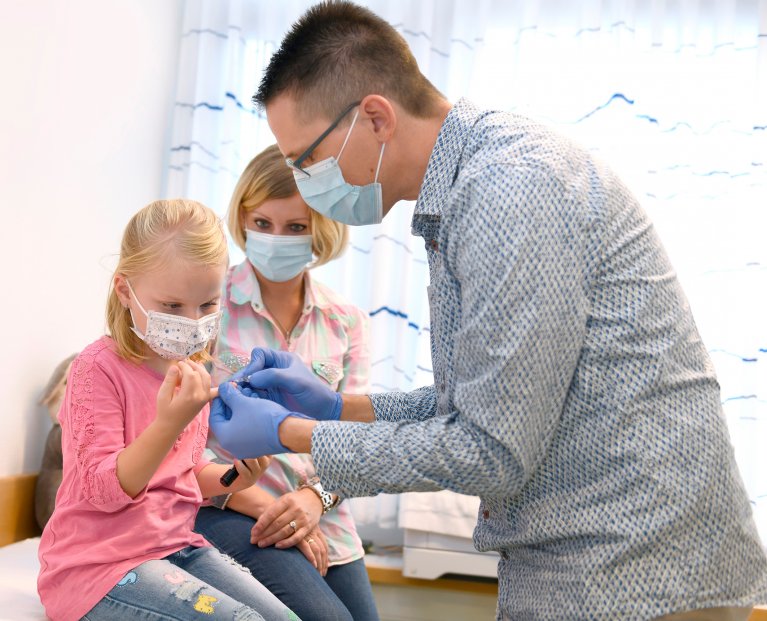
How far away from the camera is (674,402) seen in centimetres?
109

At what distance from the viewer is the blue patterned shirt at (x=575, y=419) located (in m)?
1.05

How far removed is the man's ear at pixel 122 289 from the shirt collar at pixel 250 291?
462 millimetres

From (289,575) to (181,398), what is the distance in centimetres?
58

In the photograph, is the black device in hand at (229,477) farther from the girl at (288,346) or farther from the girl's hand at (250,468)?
the girl at (288,346)

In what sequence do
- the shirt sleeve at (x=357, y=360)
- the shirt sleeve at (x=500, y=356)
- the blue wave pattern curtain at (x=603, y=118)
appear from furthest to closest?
the blue wave pattern curtain at (x=603, y=118) < the shirt sleeve at (x=357, y=360) < the shirt sleeve at (x=500, y=356)

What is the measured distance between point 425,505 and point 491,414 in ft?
5.93

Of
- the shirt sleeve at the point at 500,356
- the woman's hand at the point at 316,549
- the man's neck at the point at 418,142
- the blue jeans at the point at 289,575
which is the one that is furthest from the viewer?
the woman's hand at the point at 316,549

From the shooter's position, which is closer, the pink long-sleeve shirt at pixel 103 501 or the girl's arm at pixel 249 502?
the pink long-sleeve shirt at pixel 103 501

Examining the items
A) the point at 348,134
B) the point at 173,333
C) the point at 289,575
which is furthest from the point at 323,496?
the point at 348,134

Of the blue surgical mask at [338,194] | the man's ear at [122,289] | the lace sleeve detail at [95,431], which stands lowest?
the lace sleeve detail at [95,431]

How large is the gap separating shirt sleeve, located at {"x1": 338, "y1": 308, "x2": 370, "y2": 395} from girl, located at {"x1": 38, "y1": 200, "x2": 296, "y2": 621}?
1.67ft

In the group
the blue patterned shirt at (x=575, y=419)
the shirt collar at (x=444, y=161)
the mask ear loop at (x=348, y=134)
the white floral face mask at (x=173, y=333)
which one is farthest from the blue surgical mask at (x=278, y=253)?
the blue patterned shirt at (x=575, y=419)

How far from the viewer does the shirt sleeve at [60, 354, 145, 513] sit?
1.40m

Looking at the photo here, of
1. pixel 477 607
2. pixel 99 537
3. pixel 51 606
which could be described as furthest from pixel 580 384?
pixel 477 607
